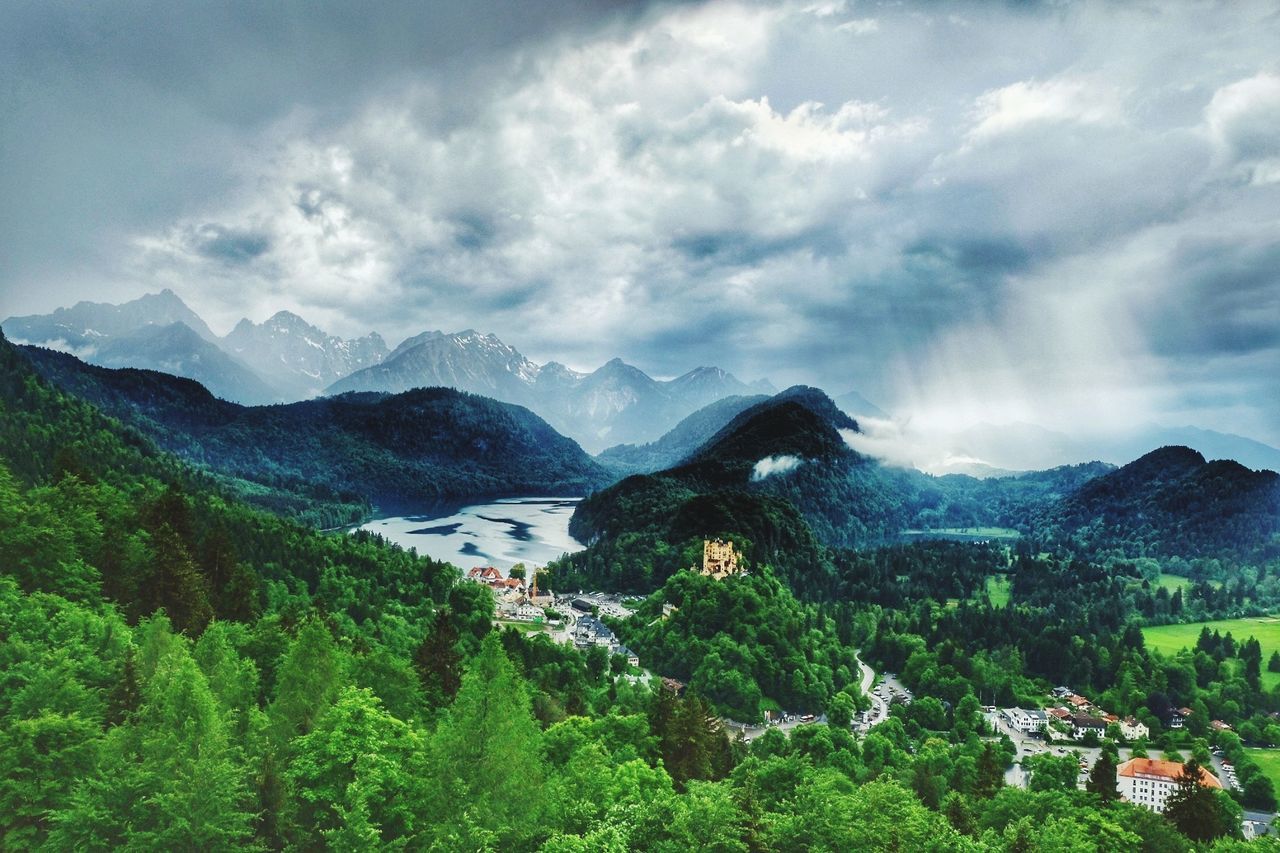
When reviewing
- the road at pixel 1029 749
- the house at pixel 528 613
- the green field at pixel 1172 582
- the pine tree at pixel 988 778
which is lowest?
the road at pixel 1029 749

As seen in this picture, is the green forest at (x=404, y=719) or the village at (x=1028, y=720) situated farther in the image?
the village at (x=1028, y=720)

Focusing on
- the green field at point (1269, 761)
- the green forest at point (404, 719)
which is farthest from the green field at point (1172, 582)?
the green field at point (1269, 761)

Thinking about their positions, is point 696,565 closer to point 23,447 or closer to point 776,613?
point 776,613

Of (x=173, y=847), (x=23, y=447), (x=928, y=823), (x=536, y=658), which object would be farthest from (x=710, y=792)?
(x=23, y=447)

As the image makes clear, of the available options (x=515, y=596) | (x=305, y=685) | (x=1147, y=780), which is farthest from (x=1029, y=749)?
(x=305, y=685)

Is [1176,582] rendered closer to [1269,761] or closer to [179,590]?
[1269,761]

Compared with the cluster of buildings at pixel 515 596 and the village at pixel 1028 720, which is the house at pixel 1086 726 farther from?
the cluster of buildings at pixel 515 596

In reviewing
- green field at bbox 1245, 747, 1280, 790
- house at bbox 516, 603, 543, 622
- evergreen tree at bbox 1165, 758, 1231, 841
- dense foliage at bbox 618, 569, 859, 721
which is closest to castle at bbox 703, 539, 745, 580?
dense foliage at bbox 618, 569, 859, 721
